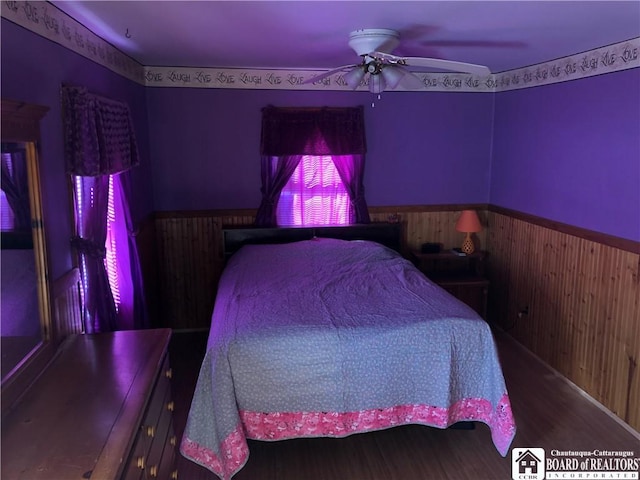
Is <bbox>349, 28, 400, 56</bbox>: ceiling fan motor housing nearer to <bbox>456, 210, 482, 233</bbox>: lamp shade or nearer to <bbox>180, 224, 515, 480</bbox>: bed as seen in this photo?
<bbox>180, 224, 515, 480</bbox>: bed

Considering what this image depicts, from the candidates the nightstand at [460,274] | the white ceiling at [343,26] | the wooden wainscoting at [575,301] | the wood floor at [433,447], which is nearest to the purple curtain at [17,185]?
the white ceiling at [343,26]

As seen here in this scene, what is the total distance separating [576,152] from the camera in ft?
12.2

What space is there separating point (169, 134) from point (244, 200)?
2.91 ft

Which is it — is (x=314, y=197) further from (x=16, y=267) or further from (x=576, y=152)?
(x=16, y=267)

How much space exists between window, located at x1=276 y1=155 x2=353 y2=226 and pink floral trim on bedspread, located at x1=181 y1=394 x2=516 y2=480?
2316 millimetres

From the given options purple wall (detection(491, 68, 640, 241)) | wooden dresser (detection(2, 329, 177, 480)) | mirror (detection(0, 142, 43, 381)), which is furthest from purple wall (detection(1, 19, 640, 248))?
wooden dresser (detection(2, 329, 177, 480))

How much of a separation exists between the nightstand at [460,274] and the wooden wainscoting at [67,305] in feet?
10.0

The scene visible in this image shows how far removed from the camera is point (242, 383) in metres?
2.63

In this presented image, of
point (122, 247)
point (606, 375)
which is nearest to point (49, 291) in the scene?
point (122, 247)

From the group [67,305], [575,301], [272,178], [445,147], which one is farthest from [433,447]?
[445,147]

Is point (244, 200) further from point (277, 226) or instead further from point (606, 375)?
point (606, 375)

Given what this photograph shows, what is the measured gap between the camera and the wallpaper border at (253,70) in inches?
88.5

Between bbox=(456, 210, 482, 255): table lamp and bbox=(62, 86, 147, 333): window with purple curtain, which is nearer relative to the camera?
bbox=(62, 86, 147, 333): window with purple curtain

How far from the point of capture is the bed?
261 centimetres
